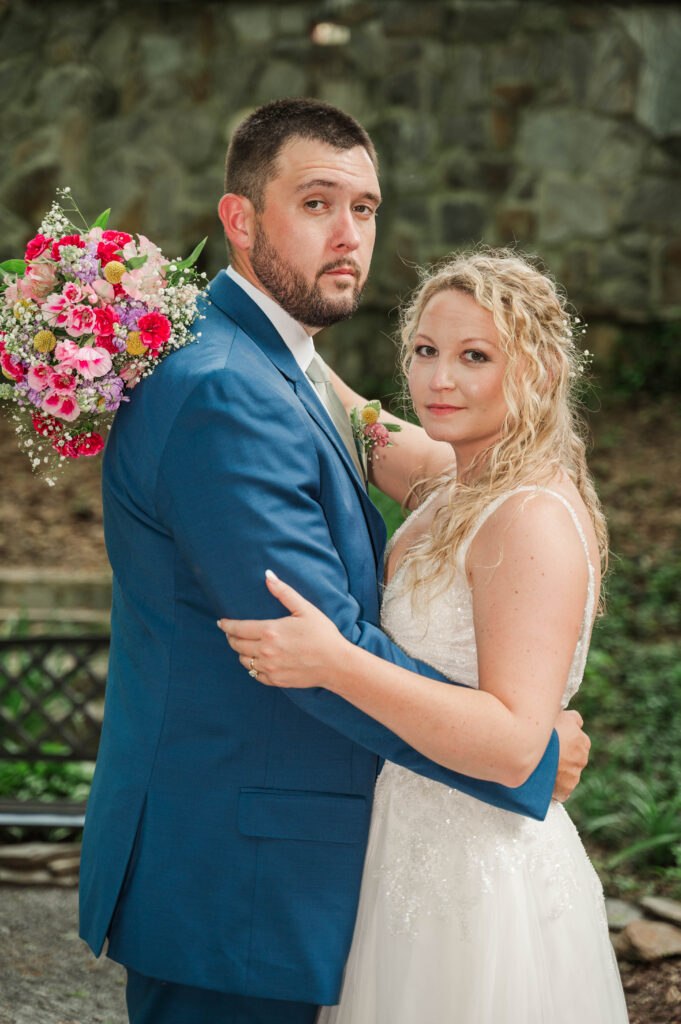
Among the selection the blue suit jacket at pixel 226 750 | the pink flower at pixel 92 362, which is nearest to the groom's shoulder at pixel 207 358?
the blue suit jacket at pixel 226 750

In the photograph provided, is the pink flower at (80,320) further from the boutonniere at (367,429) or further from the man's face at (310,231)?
the boutonniere at (367,429)

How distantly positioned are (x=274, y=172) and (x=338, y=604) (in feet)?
3.38

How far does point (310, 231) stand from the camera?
2.45 m

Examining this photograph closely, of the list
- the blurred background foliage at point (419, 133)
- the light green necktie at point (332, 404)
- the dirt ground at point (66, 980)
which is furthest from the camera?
the blurred background foliage at point (419, 133)

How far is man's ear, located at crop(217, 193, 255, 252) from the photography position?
250 cm

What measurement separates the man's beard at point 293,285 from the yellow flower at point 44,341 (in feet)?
1.80

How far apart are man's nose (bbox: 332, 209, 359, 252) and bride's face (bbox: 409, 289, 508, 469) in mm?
223

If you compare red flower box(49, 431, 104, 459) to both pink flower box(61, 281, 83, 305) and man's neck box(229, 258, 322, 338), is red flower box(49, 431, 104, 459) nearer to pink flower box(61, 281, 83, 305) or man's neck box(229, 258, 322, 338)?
pink flower box(61, 281, 83, 305)

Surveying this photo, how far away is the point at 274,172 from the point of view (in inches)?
96.7

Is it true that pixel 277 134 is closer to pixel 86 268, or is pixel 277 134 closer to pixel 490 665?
pixel 86 268

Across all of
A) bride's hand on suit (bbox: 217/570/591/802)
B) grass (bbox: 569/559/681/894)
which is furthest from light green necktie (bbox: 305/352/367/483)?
grass (bbox: 569/559/681/894)

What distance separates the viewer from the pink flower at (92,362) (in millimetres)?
2094

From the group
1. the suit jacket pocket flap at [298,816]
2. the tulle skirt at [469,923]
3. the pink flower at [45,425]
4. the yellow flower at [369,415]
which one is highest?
the yellow flower at [369,415]

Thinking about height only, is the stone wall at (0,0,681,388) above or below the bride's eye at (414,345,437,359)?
above
